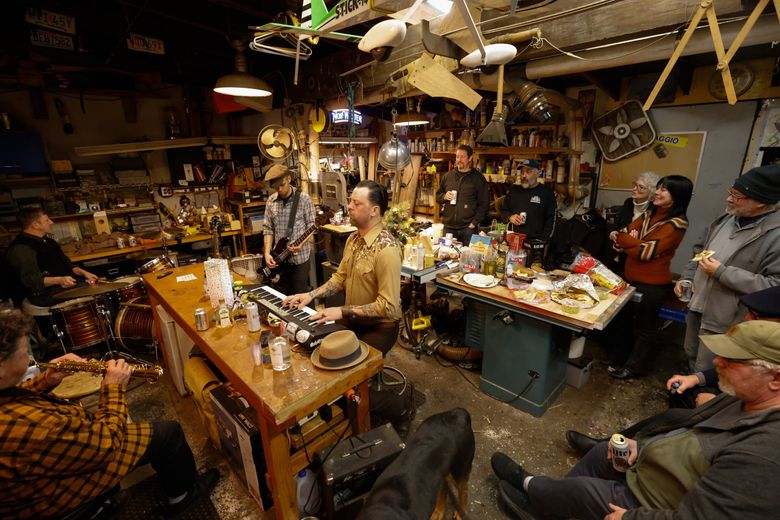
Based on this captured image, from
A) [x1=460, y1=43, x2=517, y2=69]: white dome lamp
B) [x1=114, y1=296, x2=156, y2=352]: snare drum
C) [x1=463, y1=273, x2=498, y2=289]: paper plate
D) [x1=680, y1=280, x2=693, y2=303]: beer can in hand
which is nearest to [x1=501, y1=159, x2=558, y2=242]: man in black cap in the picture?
[x1=463, y1=273, x2=498, y2=289]: paper plate

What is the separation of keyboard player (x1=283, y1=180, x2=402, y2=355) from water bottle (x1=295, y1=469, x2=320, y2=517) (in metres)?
0.89

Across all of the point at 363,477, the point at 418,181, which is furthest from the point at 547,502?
the point at 418,181

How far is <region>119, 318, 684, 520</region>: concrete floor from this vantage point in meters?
2.43

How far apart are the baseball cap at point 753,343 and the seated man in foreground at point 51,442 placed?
8.78 feet

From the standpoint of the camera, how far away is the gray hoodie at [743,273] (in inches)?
88.7

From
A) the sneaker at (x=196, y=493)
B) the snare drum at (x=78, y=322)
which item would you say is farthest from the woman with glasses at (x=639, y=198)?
the snare drum at (x=78, y=322)

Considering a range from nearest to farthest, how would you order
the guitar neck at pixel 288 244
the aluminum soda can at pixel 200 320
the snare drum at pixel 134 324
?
1. the aluminum soda can at pixel 200 320
2. the snare drum at pixel 134 324
3. the guitar neck at pixel 288 244

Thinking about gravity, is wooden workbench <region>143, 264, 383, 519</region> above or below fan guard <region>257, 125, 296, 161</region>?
below

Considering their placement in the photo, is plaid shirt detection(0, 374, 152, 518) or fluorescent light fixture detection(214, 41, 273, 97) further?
fluorescent light fixture detection(214, 41, 273, 97)

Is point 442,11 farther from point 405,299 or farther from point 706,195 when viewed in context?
point 706,195

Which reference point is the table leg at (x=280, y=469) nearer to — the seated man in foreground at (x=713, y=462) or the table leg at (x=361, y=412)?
the table leg at (x=361, y=412)

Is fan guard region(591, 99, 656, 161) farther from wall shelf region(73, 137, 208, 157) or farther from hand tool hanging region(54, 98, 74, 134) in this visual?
hand tool hanging region(54, 98, 74, 134)

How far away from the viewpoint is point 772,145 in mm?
3977

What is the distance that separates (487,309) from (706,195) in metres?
3.81
